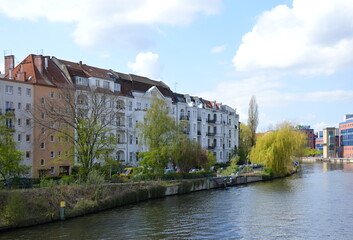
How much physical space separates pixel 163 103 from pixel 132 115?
1183cm

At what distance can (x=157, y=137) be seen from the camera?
49.0 m

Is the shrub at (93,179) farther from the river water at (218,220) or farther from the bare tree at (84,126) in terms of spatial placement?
the river water at (218,220)

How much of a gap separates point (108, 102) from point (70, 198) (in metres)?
20.1

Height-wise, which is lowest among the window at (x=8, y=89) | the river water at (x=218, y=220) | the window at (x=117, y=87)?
the river water at (x=218, y=220)

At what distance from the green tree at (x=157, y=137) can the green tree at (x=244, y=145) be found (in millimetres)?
41472

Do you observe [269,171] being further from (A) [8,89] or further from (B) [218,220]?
(A) [8,89]

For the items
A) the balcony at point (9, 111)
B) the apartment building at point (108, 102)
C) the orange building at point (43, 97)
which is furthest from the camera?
the orange building at point (43, 97)

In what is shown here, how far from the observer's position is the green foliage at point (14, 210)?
89.0ft

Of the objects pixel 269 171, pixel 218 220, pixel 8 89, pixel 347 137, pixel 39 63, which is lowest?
pixel 218 220

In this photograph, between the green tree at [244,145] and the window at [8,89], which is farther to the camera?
the green tree at [244,145]

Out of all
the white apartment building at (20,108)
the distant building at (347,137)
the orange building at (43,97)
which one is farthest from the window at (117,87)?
the distant building at (347,137)

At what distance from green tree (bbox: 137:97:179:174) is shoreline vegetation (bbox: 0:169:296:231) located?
123 inches

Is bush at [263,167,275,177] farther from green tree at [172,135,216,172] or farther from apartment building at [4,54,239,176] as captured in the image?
green tree at [172,135,216,172]

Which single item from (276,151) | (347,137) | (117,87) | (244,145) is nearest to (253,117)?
(244,145)
